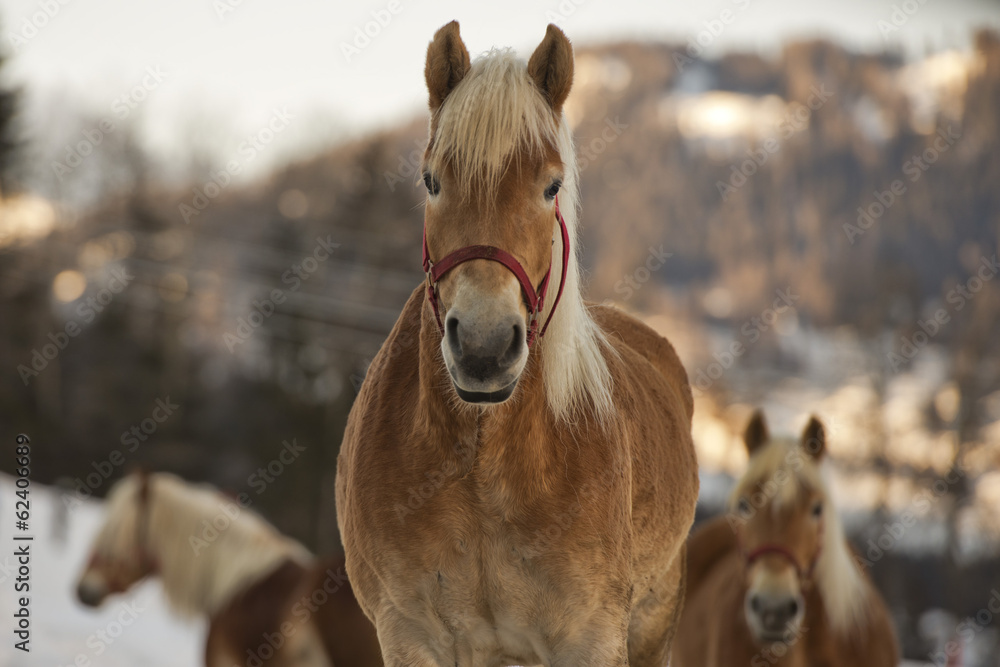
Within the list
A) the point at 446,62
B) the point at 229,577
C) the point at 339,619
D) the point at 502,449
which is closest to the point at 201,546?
the point at 229,577

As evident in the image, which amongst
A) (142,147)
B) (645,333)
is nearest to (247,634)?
(645,333)

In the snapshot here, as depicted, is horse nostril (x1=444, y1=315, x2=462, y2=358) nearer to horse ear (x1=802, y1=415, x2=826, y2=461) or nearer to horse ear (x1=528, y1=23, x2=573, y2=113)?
horse ear (x1=528, y1=23, x2=573, y2=113)

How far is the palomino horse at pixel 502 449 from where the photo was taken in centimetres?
240

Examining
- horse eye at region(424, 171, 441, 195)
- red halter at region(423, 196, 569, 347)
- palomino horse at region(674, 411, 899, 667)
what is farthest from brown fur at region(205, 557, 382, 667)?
horse eye at region(424, 171, 441, 195)

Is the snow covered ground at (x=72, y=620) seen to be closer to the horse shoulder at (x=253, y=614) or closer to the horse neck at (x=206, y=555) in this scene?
the horse neck at (x=206, y=555)

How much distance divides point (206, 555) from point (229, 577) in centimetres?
31

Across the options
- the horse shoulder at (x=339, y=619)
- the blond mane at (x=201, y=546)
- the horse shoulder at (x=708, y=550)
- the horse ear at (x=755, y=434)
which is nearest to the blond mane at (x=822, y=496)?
the horse ear at (x=755, y=434)

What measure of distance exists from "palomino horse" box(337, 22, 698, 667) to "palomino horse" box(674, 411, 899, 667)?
245 centimetres

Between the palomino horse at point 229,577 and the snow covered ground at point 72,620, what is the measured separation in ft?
1.85

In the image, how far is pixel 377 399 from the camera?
2.92m

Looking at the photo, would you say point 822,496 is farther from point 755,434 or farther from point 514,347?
point 514,347

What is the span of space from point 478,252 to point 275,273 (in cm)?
2728

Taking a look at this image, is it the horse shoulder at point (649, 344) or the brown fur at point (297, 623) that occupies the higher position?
the horse shoulder at point (649, 344)

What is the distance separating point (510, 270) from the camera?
7.44ft
